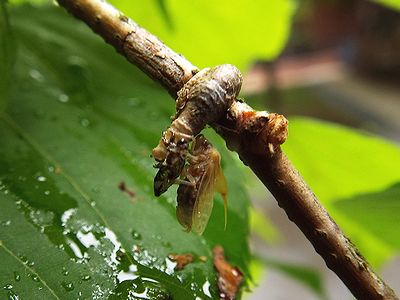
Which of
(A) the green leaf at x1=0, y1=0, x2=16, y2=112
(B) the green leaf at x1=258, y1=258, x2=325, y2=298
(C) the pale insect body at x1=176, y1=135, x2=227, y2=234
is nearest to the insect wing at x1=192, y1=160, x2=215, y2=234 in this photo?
(C) the pale insect body at x1=176, y1=135, x2=227, y2=234

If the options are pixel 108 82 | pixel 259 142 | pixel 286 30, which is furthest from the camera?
pixel 286 30

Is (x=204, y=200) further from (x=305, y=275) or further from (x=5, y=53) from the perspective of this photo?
(x=305, y=275)

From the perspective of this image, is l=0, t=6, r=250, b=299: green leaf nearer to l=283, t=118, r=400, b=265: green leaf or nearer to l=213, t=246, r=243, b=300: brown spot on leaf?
l=213, t=246, r=243, b=300: brown spot on leaf

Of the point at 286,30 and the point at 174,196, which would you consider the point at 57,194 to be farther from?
the point at 286,30

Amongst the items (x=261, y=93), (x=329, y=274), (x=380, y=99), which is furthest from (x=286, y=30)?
(x=380, y=99)

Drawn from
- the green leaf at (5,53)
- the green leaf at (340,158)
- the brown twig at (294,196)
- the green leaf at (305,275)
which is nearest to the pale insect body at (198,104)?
the brown twig at (294,196)

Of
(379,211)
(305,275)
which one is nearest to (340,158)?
(379,211)

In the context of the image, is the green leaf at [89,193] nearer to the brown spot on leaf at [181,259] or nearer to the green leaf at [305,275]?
the brown spot on leaf at [181,259]
